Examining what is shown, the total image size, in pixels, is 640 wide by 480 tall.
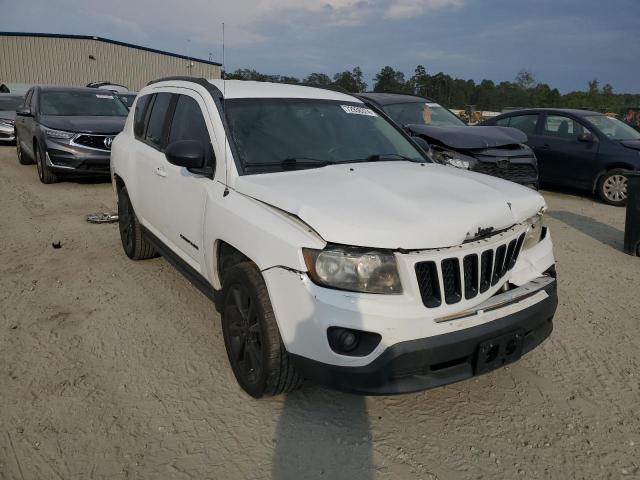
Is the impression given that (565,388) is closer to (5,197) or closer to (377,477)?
(377,477)

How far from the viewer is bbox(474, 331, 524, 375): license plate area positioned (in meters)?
2.59

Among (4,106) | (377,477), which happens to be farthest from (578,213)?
(4,106)

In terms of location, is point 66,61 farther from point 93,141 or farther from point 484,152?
point 484,152

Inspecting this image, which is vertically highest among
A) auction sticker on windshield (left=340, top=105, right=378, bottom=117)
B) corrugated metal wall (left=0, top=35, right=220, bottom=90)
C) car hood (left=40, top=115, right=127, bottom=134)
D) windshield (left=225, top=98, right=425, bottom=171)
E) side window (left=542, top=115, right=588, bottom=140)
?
corrugated metal wall (left=0, top=35, right=220, bottom=90)

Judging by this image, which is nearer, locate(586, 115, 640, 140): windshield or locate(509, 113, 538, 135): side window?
locate(586, 115, 640, 140): windshield

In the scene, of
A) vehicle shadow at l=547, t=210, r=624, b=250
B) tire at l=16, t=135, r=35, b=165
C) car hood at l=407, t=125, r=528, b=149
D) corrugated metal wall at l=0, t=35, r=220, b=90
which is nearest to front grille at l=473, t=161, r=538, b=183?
car hood at l=407, t=125, r=528, b=149

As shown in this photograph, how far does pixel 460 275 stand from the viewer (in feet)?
8.39

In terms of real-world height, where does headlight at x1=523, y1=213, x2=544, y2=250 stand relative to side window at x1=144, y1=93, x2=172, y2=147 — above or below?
below

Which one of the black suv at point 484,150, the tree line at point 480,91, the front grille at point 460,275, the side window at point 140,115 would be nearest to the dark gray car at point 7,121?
the side window at point 140,115

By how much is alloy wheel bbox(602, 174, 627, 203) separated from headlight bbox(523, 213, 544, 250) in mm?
6835

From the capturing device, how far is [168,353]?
11.8ft

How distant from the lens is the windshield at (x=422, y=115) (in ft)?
27.2

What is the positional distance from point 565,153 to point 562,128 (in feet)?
1.72

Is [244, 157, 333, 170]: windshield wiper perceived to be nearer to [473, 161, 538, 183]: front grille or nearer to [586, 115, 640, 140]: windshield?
[473, 161, 538, 183]: front grille
